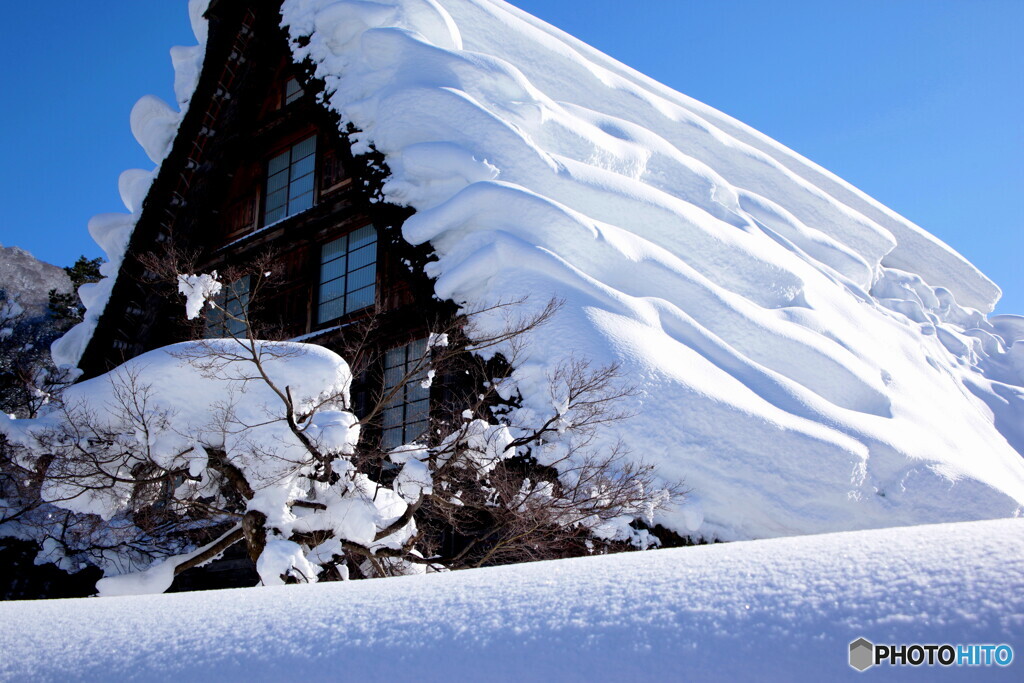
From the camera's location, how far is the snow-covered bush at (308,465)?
5.45 metres

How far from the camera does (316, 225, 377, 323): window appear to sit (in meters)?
9.66

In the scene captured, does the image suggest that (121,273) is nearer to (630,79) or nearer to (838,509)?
(630,79)

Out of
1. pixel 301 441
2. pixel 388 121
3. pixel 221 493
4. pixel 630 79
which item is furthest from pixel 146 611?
pixel 630 79

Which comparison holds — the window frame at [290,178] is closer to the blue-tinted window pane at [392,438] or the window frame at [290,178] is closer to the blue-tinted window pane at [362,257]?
the blue-tinted window pane at [362,257]

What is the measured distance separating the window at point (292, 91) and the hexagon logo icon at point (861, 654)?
11279 millimetres

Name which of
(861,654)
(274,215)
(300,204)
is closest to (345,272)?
(300,204)

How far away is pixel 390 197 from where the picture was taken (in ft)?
27.7

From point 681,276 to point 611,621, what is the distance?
21.5 ft

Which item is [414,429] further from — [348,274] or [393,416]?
[348,274]

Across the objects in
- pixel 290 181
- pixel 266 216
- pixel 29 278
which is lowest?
pixel 266 216

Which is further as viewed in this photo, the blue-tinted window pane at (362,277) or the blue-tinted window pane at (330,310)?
the blue-tinted window pane at (330,310)

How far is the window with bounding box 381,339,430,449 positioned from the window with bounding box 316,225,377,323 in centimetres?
95

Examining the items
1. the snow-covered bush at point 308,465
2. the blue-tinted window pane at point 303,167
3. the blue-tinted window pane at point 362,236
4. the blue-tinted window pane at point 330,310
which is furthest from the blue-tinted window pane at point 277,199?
the snow-covered bush at point 308,465

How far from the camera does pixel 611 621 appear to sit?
1.54 metres
